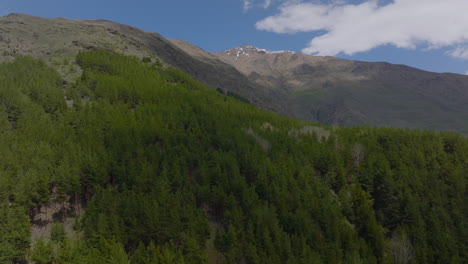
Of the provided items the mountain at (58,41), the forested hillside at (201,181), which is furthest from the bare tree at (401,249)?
the mountain at (58,41)

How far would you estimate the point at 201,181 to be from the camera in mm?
69812

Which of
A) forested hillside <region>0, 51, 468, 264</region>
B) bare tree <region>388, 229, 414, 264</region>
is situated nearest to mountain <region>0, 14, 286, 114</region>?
forested hillside <region>0, 51, 468, 264</region>

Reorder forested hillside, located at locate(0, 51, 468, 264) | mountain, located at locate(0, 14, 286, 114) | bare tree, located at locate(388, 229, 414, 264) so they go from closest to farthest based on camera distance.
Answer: forested hillside, located at locate(0, 51, 468, 264) < bare tree, located at locate(388, 229, 414, 264) < mountain, located at locate(0, 14, 286, 114)

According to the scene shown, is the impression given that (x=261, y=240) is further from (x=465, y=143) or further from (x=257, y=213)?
(x=465, y=143)

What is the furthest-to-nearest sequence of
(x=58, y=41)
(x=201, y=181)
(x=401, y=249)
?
1. (x=58, y=41)
2. (x=201, y=181)
3. (x=401, y=249)

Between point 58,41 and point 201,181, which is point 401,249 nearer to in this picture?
point 201,181

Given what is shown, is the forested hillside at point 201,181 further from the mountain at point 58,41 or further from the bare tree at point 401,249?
the mountain at point 58,41

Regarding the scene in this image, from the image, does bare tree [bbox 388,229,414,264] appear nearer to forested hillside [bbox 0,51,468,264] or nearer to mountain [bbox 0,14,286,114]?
forested hillside [bbox 0,51,468,264]

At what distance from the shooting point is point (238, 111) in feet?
377

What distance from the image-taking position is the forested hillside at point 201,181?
51094mm

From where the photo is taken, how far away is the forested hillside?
168 feet

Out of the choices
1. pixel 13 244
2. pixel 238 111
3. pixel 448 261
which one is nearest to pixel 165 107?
pixel 238 111

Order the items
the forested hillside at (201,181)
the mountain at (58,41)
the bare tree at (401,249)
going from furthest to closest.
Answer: the mountain at (58,41) < the bare tree at (401,249) < the forested hillside at (201,181)

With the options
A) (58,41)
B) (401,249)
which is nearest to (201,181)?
(401,249)
